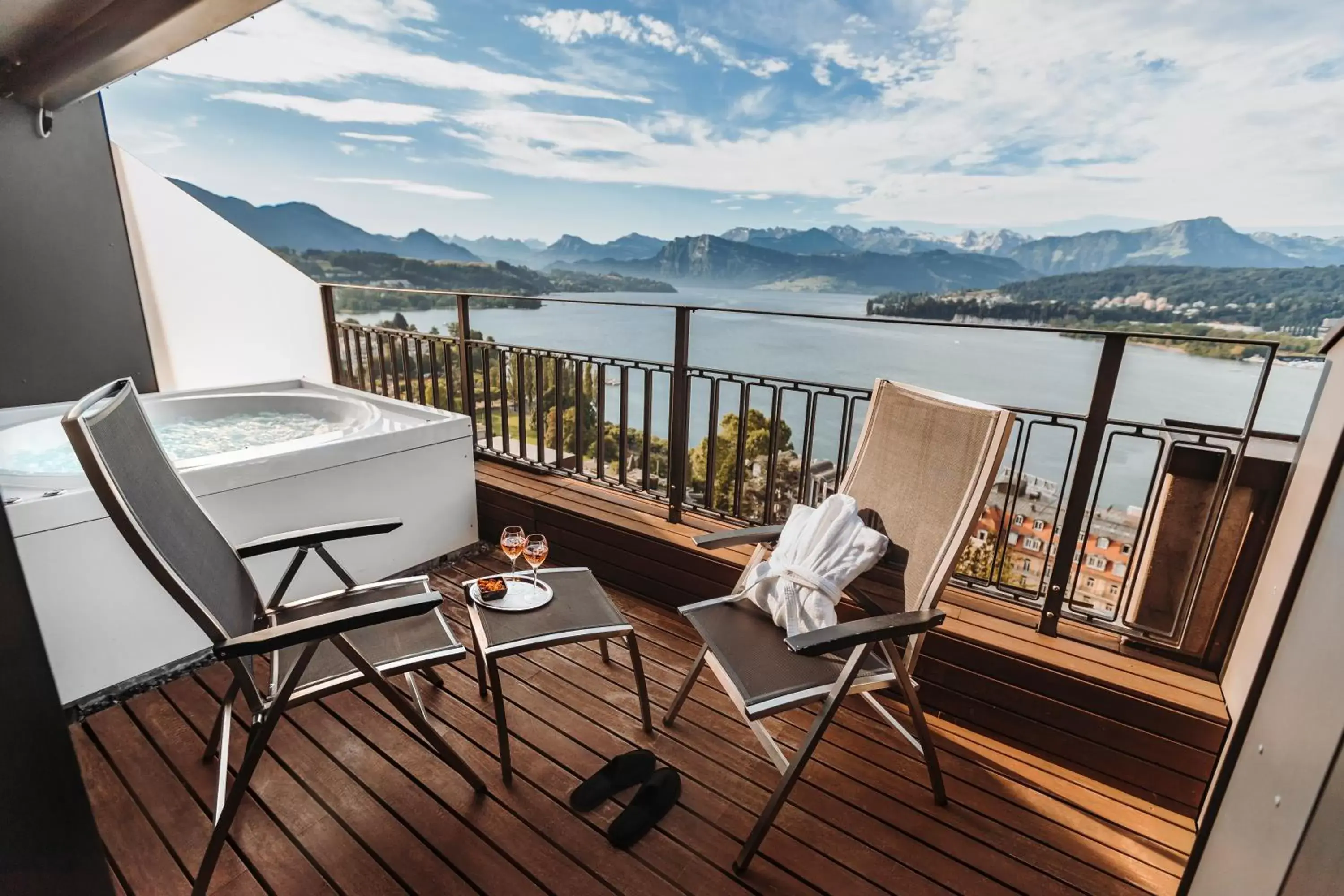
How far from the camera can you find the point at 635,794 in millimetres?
1833

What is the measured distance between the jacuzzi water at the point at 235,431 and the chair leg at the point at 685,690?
232 cm

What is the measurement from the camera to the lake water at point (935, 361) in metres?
1.93

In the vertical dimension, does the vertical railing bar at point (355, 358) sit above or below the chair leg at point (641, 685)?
above

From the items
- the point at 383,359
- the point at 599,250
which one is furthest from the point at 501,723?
the point at 599,250

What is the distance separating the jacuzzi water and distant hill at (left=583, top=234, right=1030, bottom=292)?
7.55 m

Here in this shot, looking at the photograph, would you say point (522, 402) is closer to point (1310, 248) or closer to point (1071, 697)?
point (1071, 697)

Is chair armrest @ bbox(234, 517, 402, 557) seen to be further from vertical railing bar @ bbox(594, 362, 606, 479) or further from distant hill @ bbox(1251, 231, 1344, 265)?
distant hill @ bbox(1251, 231, 1344, 265)

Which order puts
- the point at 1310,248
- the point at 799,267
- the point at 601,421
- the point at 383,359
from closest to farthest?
the point at 601,421 < the point at 383,359 < the point at 1310,248 < the point at 799,267

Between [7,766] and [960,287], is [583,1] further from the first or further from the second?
[7,766]

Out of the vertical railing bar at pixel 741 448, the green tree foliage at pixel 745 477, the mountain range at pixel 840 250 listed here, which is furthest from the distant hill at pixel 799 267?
the vertical railing bar at pixel 741 448

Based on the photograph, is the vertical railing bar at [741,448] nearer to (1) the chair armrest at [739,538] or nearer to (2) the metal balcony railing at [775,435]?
(2) the metal balcony railing at [775,435]

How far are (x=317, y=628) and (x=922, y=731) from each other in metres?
1.67

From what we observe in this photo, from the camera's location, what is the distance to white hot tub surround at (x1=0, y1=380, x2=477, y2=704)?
6.64ft

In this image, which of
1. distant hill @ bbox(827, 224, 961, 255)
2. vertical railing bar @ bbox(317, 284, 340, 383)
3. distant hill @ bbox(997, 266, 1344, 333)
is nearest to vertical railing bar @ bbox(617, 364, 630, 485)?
distant hill @ bbox(997, 266, 1344, 333)
